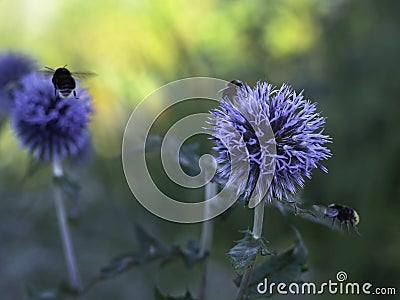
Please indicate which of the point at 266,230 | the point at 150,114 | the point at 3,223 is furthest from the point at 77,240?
the point at 266,230

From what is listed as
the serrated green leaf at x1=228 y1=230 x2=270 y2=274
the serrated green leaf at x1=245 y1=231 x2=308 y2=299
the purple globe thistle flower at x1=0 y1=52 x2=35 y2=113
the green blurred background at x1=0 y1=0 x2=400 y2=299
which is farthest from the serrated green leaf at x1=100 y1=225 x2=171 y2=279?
the purple globe thistle flower at x1=0 y1=52 x2=35 y2=113

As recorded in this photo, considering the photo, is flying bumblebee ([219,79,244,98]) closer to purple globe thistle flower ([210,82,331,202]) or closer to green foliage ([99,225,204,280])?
purple globe thistle flower ([210,82,331,202])

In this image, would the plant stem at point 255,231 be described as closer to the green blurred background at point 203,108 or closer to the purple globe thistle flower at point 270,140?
the purple globe thistle flower at point 270,140

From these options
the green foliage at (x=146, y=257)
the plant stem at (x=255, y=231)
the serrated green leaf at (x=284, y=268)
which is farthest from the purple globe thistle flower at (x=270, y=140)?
the green foliage at (x=146, y=257)

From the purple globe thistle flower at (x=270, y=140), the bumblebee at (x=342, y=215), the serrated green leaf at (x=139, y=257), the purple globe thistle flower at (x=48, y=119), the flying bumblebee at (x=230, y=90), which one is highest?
the purple globe thistle flower at (x=48, y=119)

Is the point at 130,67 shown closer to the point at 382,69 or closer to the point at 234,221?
the point at 234,221

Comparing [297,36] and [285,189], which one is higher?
[297,36]
